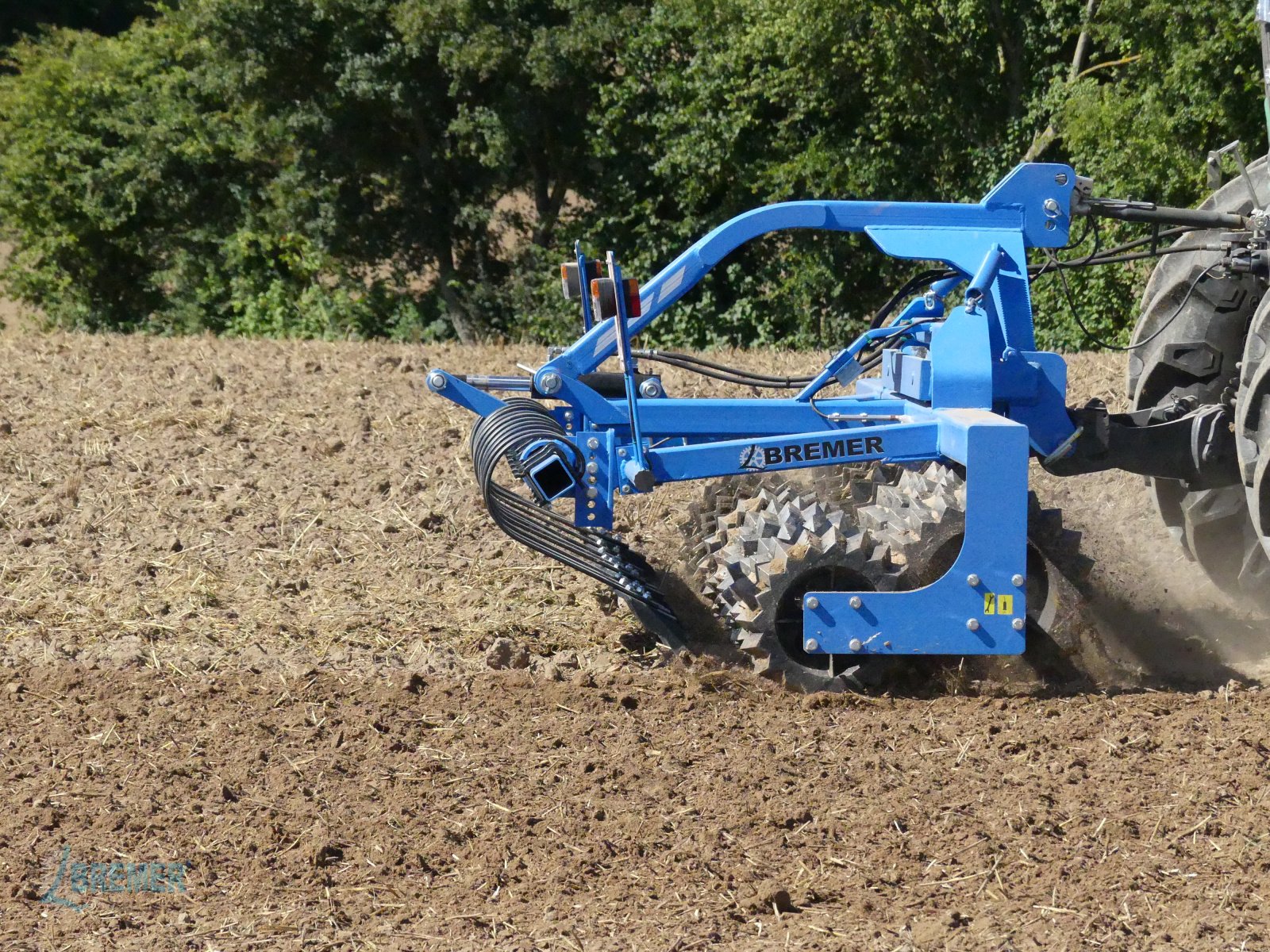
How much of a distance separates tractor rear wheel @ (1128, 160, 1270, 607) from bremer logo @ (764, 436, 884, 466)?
1.62 metres

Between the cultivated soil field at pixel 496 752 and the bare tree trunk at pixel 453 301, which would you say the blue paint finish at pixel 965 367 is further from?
the bare tree trunk at pixel 453 301

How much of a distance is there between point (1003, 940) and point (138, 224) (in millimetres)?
18021

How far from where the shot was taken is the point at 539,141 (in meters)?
16.4

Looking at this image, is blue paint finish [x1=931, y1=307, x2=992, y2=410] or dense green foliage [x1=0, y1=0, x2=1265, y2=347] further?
dense green foliage [x1=0, y1=0, x2=1265, y2=347]

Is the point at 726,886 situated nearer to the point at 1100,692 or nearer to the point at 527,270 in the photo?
the point at 1100,692

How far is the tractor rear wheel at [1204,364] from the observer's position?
19.7ft

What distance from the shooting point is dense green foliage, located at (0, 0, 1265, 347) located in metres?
13.5

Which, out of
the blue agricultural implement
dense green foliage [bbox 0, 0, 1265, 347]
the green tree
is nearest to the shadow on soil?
the blue agricultural implement

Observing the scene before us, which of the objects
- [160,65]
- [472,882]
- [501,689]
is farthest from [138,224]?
[472,882]

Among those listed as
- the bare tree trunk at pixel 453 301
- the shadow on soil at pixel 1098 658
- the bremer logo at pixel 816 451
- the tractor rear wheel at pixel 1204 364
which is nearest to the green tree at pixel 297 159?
the bare tree trunk at pixel 453 301

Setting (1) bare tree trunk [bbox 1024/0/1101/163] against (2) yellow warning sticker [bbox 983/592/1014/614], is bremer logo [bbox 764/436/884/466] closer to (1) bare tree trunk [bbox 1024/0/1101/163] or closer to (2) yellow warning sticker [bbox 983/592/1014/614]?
(2) yellow warning sticker [bbox 983/592/1014/614]

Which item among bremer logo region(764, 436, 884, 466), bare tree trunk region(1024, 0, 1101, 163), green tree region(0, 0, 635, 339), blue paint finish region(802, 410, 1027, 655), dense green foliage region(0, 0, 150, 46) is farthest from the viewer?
dense green foliage region(0, 0, 150, 46)

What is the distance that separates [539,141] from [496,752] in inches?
499

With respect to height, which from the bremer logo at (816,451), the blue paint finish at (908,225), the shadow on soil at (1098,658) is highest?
the blue paint finish at (908,225)
